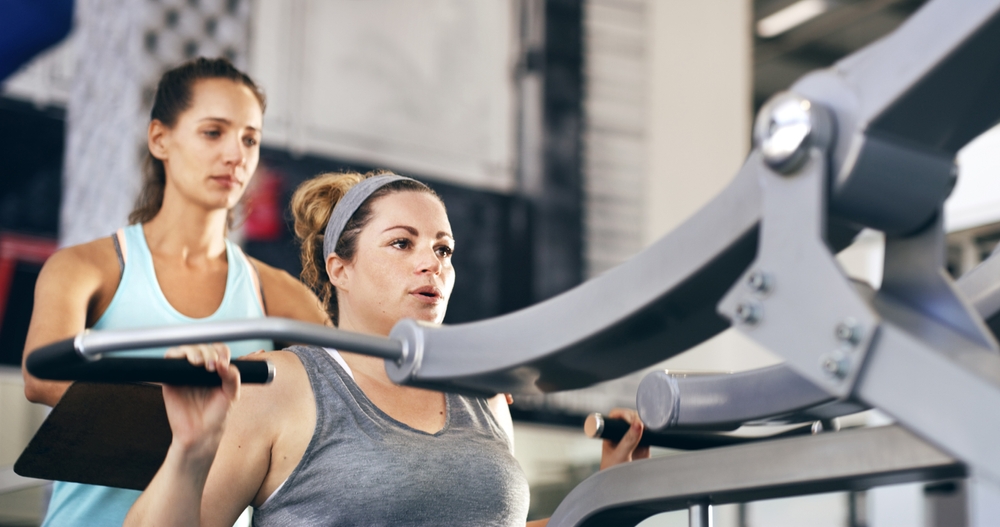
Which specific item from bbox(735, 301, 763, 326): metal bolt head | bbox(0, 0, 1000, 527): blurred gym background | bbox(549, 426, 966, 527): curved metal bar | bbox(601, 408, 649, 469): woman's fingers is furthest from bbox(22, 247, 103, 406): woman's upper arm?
bbox(0, 0, 1000, 527): blurred gym background

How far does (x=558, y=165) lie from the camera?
11.9 ft

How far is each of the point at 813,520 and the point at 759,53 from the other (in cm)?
304

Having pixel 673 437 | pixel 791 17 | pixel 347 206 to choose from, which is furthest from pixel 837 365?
pixel 791 17

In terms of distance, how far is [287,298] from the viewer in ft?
5.45

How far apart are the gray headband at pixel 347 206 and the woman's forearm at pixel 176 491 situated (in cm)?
51

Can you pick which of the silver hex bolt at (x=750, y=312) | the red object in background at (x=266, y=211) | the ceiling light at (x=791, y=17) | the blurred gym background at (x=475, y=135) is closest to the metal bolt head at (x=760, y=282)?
the silver hex bolt at (x=750, y=312)

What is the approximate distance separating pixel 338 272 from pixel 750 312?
34.8 inches

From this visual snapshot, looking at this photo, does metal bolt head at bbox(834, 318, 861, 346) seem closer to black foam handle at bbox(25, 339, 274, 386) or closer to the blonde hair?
black foam handle at bbox(25, 339, 274, 386)

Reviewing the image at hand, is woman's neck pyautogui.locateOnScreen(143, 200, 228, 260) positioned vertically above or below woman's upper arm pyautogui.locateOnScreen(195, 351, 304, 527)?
above

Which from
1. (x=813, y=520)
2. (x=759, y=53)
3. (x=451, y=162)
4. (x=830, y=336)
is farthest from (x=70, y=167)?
(x=759, y=53)

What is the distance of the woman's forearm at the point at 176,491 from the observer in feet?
3.05

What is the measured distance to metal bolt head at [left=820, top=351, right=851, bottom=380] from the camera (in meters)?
0.56

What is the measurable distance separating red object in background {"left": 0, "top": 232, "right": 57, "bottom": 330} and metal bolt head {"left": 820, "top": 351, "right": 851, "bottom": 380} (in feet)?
8.11

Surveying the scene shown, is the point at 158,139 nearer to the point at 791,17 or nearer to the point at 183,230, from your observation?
the point at 183,230
